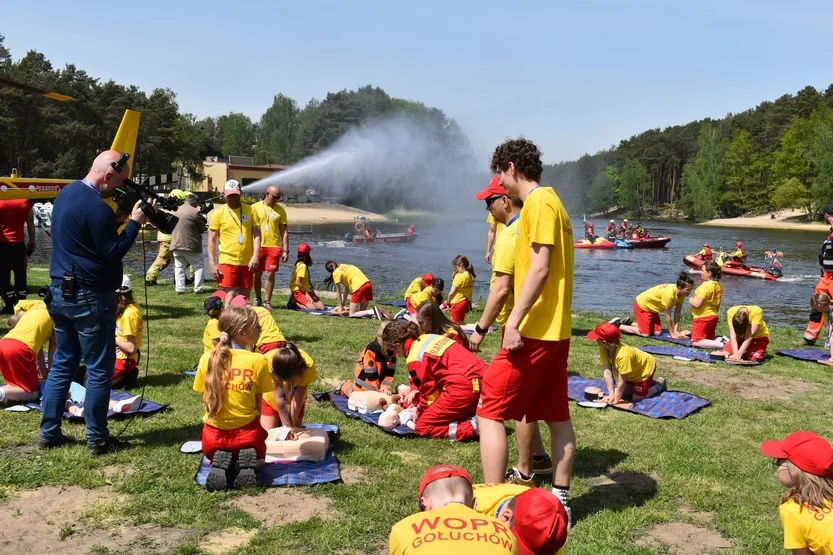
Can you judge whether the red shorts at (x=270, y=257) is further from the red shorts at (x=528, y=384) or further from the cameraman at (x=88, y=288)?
the red shorts at (x=528, y=384)

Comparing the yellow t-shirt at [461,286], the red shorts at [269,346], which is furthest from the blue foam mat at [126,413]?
the yellow t-shirt at [461,286]

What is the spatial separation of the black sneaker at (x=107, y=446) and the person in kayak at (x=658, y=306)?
8.91m

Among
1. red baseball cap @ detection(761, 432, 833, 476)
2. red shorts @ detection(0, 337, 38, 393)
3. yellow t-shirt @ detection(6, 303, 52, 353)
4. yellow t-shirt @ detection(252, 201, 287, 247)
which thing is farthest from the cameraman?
yellow t-shirt @ detection(252, 201, 287, 247)

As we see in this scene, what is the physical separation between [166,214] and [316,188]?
267 ft

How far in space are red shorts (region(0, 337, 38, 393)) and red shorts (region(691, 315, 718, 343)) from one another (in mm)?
9420

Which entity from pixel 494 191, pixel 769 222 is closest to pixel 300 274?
pixel 494 191

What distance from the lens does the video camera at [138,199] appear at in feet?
16.3

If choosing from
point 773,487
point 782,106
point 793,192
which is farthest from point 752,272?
point 782,106

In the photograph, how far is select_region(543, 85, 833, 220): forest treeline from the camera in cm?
8200

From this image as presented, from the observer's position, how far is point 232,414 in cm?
475

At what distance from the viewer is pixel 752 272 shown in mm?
28453

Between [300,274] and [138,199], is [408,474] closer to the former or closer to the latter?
[138,199]

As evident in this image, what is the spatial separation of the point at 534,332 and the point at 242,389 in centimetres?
200

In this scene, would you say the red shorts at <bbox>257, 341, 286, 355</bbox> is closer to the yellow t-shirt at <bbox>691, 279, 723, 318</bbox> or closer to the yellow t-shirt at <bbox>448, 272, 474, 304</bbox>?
the yellow t-shirt at <bbox>448, 272, 474, 304</bbox>
